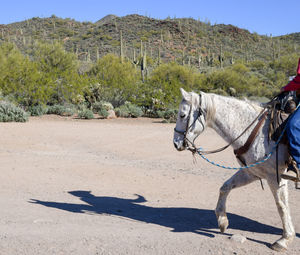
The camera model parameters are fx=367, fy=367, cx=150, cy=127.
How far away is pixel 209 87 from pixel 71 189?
30007mm

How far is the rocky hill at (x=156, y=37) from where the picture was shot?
7406 cm

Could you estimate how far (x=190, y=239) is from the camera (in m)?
4.95

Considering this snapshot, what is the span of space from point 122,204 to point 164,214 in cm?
100

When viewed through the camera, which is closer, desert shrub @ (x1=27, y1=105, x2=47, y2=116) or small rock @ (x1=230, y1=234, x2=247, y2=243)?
small rock @ (x1=230, y1=234, x2=247, y2=243)

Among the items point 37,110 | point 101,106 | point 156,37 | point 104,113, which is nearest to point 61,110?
point 37,110

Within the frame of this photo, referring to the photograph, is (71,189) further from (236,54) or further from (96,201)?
(236,54)

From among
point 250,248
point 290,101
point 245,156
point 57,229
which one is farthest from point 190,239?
point 290,101

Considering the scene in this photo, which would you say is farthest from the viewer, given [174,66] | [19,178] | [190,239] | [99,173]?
[174,66]

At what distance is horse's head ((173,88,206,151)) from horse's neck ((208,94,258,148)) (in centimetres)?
17

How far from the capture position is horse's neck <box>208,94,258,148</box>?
4941mm

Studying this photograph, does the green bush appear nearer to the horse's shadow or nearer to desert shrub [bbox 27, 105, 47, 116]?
desert shrub [bbox 27, 105, 47, 116]

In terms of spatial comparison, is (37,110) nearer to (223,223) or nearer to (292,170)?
(223,223)

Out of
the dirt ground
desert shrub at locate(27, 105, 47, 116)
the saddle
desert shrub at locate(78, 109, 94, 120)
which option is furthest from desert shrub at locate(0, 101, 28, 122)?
the saddle

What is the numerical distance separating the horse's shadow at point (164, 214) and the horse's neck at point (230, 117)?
1481mm
